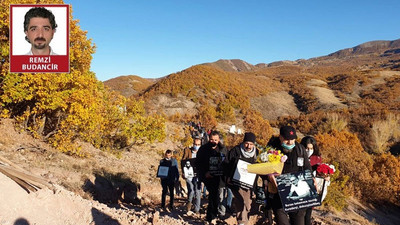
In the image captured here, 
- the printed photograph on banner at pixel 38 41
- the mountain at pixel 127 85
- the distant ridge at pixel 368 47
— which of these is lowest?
the printed photograph on banner at pixel 38 41

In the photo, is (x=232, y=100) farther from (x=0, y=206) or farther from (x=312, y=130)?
(x=0, y=206)

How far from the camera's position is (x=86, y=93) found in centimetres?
1005

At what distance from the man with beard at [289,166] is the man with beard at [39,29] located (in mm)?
7248

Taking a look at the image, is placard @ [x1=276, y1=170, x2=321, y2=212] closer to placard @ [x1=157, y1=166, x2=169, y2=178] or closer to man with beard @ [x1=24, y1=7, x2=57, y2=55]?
placard @ [x1=157, y1=166, x2=169, y2=178]

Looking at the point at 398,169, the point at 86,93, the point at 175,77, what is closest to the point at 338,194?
the point at 398,169

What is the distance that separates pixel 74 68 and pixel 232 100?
27501 millimetres

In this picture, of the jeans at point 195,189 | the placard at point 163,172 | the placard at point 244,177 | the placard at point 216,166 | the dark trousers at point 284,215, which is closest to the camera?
the dark trousers at point 284,215

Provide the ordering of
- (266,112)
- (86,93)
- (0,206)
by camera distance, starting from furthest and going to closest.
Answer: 1. (266,112)
2. (86,93)
3. (0,206)

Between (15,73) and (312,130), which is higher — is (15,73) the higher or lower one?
the higher one

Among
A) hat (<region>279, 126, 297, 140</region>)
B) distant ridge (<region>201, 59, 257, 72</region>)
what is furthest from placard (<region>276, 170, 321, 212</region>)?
distant ridge (<region>201, 59, 257, 72</region>)

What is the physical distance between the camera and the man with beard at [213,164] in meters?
4.86

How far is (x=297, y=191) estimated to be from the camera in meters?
3.35

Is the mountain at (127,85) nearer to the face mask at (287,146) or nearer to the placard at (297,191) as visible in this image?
the face mask at (287,146)

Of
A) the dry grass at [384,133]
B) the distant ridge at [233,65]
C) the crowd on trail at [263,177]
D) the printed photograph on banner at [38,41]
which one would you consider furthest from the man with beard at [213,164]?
the distant ridge at [233,65]
